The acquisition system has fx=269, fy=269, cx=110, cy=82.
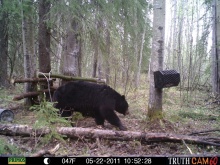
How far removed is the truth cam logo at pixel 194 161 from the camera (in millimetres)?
Answer: 4633

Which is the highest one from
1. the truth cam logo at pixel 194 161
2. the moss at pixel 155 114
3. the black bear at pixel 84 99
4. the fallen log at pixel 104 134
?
the black bear at pixel 84 99

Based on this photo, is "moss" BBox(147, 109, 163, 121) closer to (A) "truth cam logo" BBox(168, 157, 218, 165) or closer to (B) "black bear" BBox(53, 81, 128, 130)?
(B) "black bear" BBox(53, 81, 128, 130)

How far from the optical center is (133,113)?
31.7 feet

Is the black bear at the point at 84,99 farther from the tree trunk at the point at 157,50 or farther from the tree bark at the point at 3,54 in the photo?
the tree bark at the point at 3,54

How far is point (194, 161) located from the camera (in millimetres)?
4691

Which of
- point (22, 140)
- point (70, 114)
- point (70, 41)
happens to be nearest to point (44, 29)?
point (70, 41)

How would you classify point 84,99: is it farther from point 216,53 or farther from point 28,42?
point 216,53

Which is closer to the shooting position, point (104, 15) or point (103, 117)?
point (103, 117)

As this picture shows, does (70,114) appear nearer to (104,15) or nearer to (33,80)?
(33,80)

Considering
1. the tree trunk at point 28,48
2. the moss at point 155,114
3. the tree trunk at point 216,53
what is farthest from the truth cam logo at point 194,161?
the tree trunk at point 216,53

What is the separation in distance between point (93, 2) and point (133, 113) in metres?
4.07

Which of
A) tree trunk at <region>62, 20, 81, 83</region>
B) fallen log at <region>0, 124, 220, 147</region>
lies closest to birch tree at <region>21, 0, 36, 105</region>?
tree trunk at <region>62, 20, 81, 83</region>

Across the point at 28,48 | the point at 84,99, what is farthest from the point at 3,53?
the point at 84,99

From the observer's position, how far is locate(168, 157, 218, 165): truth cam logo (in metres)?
4.63
